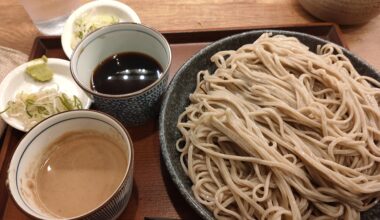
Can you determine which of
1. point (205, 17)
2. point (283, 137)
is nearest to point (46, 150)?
point (283, 137)

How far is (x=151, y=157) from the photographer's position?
51.4 inches

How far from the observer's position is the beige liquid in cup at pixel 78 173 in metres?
1.01

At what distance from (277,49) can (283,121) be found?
302 mm

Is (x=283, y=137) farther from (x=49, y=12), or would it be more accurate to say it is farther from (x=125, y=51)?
(x=49, y=12)

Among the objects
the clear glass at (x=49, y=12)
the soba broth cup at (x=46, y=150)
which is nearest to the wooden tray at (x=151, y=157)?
the soba broth cup at (x=46, y=150)

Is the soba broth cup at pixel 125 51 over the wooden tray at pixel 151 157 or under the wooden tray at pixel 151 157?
over

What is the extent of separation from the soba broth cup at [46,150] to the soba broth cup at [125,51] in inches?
4.4

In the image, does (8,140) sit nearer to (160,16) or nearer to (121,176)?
(121,176)

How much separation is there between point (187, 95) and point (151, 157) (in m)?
0.29

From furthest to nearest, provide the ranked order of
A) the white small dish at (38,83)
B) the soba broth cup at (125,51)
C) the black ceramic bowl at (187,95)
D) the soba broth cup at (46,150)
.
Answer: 1. the white small dish at (38,83)
2. the soba broth cup at (125,51)
3. the black ceramic bowl at (187,95)
4. the soba broth cup at (46,150)

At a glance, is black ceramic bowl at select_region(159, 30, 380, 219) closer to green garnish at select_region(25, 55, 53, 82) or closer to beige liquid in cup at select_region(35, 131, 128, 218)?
beige liquid in cup at select_region(35, 131, 128, 218)

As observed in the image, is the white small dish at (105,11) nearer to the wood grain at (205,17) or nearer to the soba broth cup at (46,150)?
the wood grain at (205,17)

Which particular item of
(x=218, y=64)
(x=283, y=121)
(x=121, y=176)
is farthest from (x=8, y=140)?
(x=283, y=121)

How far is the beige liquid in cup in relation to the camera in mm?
1015
